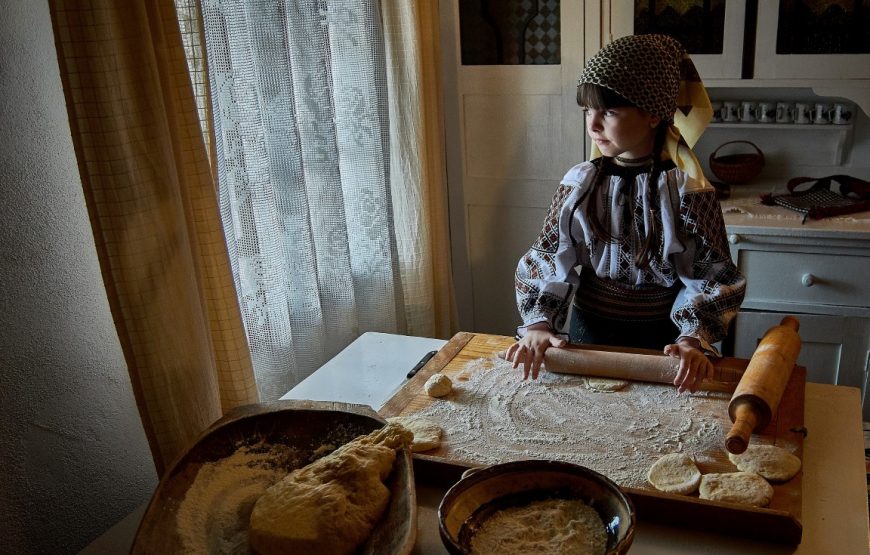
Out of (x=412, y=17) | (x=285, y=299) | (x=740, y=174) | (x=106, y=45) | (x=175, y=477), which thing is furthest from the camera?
(x=740, y=174)

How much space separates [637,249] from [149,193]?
0.82m

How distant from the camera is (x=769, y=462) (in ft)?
3.49

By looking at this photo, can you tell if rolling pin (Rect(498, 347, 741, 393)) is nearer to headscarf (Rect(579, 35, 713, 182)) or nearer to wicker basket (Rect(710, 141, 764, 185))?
headscarf (Rect(579, 35, 713, 182))

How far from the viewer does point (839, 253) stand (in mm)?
2178

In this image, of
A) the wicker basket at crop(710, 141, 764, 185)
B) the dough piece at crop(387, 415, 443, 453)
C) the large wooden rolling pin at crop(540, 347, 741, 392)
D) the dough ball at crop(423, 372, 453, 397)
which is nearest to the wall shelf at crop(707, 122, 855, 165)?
the wicker basket at crop(710, 141, 764, 185)

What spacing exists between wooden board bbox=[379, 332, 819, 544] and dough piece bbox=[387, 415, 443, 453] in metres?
0.02

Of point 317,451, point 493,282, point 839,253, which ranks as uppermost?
point 317,451

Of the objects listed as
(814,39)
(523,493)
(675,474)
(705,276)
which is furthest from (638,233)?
(814,39)

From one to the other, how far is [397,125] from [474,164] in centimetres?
42

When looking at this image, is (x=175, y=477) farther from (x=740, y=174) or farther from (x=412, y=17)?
(x=740, y=174)

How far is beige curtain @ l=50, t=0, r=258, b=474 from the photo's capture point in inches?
45.5

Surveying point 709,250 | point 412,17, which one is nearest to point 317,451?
point 709,250

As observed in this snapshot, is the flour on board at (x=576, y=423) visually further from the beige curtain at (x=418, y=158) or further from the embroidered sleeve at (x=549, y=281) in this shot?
the beige curtain at (x=418, y=158)

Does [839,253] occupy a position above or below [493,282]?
above
